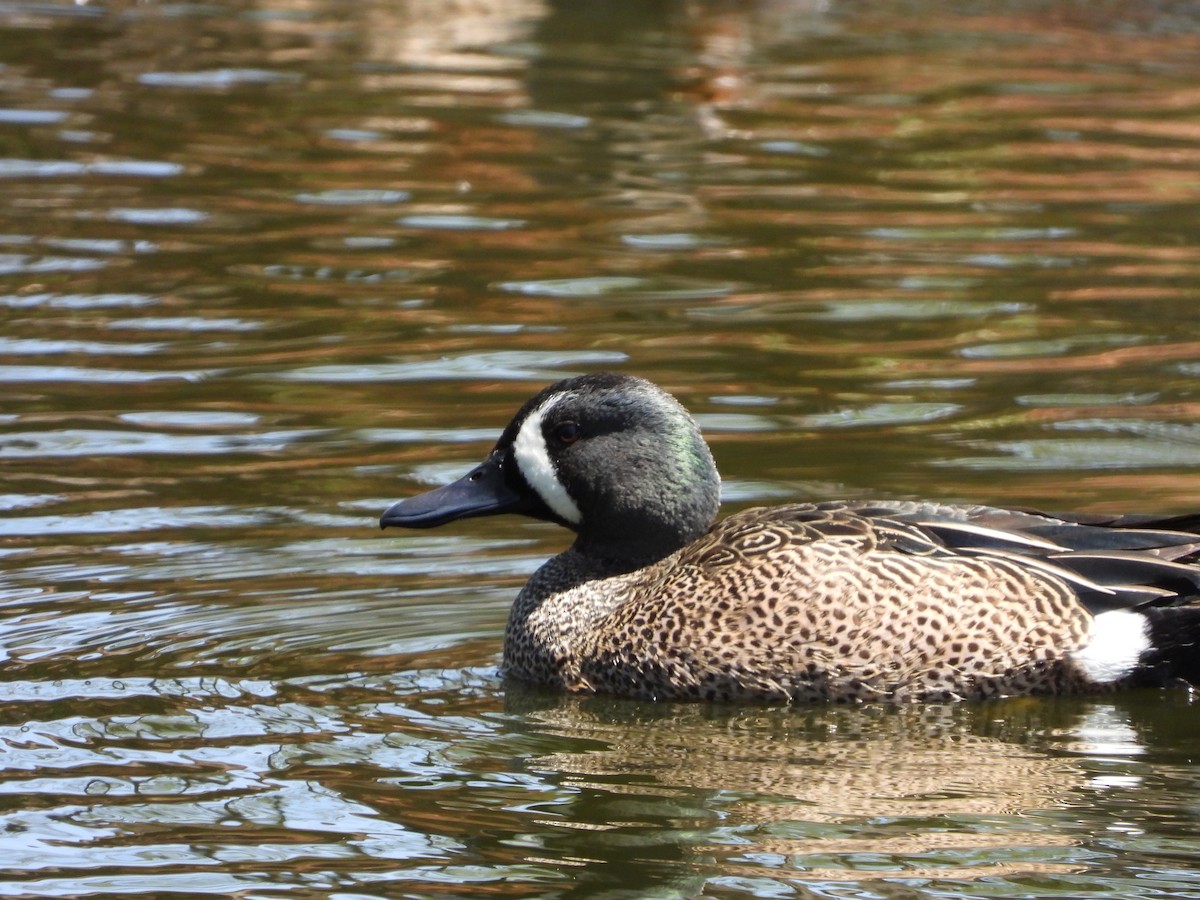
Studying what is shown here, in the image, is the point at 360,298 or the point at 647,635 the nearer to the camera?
the point at 647,635

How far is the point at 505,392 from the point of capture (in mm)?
9750

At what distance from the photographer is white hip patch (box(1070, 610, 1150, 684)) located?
6.48 meters

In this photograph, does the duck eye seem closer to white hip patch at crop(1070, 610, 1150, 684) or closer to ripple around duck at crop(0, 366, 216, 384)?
white hip patch at crop(1070, 610, 1150, 684)

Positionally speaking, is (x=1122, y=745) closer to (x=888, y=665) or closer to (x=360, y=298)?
(x=888, y=665)

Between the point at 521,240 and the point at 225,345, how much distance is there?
2.44 metres

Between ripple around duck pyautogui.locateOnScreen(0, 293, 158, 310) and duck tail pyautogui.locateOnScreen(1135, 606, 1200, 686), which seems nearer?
duck tail pyautogui.locateOnScreen(1135, 606, 1200, 686)

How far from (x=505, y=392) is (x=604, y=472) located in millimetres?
2816

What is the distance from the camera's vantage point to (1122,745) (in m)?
6.18

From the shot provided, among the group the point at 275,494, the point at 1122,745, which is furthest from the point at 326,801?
the point at 275,494

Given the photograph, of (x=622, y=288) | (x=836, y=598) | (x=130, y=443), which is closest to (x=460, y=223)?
(x=622, y=288)

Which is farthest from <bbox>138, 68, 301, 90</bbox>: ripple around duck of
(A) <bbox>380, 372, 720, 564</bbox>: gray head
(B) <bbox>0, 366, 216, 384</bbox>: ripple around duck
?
(A) <bbox>380, 372, 720, 564</bbox>: gray head

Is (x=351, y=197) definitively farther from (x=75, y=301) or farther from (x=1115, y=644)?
(x=1115, y=644)

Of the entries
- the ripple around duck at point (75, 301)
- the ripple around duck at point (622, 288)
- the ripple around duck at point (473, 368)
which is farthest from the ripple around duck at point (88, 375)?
the ripple around duck at point (622, 288)

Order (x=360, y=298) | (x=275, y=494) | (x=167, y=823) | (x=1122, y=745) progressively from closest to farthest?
1. (x=167, y=823)
2. (x=1122, y=745)
3. (x=275, y=494)
4. (x=360, y=298)
